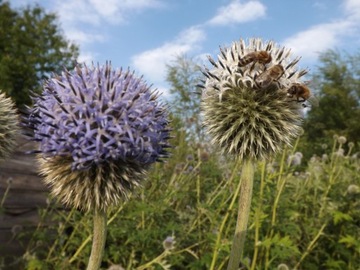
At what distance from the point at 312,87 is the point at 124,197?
1503 mm

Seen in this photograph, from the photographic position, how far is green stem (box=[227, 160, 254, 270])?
6.50 feet

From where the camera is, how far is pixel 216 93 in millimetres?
2643

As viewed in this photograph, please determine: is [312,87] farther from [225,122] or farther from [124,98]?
[124,98]

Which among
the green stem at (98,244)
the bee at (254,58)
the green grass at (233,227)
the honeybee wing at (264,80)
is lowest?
the green grass at (233,227)

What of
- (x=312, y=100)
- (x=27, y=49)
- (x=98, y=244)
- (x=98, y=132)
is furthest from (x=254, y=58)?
(x=27, y=49)

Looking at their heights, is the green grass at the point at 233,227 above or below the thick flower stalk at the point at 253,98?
below

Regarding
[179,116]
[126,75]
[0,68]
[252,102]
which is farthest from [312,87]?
[0,68]

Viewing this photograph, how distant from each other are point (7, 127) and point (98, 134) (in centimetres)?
106

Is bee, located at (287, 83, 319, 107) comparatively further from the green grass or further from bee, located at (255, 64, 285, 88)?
the green grass

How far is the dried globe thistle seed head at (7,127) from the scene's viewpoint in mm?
2584

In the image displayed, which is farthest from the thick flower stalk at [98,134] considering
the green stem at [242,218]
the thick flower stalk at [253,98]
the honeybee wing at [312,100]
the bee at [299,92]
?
the honeybee wing at [312,100]

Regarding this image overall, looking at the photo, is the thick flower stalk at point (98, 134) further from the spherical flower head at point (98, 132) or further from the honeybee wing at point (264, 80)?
the honeybee wing at point (264, 80)

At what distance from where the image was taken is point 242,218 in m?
2.11

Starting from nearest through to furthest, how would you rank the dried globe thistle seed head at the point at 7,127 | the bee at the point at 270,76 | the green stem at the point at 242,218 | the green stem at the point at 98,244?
1. the green stem at the point at 98,244
2. the green stem at the point at 242,218
3. the bee at the point at 270,76
4. the dried globe thistle seed head at the point at 7,127
